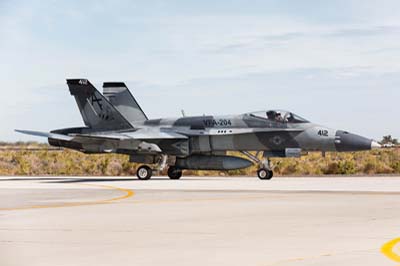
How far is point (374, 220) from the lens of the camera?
1466 cm

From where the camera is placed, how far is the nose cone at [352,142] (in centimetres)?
3233

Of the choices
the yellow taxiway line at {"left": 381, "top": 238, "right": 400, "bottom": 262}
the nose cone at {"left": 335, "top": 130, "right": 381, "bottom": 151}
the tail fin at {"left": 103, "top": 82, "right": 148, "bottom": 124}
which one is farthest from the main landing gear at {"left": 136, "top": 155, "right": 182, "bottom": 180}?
the yellow taxiway line at {"left": 381, "top": 238, "right": 400, "bottom": 262}

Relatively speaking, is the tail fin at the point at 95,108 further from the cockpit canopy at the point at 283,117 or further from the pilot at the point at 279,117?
the pilot at the point at 279,117

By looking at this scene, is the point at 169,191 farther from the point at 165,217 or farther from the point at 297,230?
the point at 297,230

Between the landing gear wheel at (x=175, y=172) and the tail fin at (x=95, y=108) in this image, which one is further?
the tail fin at (x=95, y=108)

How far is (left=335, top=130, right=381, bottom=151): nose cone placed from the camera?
3233cm

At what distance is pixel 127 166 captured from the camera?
43562mm

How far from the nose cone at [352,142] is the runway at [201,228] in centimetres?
945

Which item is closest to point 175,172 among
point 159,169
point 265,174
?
point 159,169

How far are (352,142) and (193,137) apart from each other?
6334mm

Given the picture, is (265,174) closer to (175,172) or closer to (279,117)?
(279,117)

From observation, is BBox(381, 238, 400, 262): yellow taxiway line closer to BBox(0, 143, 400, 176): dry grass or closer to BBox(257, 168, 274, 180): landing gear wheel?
BBox(257, 168, 274, 180): landing gear wheel

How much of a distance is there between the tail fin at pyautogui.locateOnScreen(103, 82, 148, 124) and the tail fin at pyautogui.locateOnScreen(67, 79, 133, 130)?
1.15 meters

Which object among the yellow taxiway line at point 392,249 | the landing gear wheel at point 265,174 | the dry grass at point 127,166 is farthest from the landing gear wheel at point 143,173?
the yellow taxiway line at point 392,249
